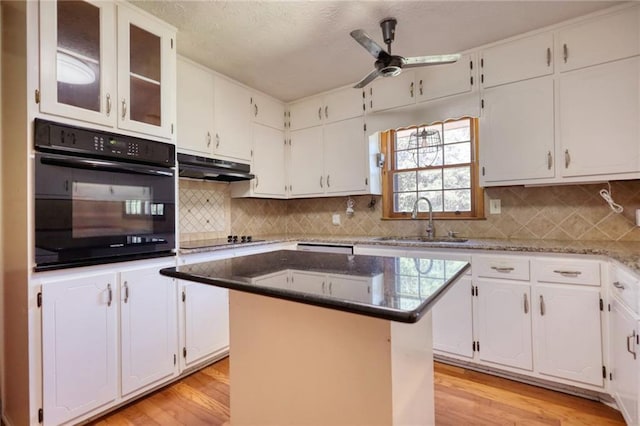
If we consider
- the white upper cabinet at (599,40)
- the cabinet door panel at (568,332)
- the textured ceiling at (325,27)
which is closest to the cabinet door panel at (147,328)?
the textured ceiling at (325,27)

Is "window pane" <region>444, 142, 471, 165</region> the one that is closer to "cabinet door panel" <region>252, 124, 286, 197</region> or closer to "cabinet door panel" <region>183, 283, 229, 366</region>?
"cabinet door panel" <region>252, 124, 286, 197</region>

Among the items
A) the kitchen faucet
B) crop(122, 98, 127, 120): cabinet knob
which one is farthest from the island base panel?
the kitchen faucet

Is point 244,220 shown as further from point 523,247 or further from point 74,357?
point 523,247

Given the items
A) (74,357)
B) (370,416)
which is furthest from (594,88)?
(74,357)

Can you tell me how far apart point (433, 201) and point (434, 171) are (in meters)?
0.30

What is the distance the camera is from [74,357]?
1608mm

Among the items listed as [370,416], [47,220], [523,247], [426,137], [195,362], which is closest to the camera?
[370,416]

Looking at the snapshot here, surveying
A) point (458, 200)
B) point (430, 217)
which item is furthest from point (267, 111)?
point (458, 200)

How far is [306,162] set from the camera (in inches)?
135

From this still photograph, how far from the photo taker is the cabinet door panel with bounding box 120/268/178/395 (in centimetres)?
182

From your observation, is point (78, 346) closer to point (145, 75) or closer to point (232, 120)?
point (145, 75)

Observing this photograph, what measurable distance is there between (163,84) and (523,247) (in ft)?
8.72

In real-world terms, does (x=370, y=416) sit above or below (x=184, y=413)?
above

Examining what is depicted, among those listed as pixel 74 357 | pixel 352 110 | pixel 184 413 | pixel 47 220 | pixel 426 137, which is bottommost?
pixel 184 413
